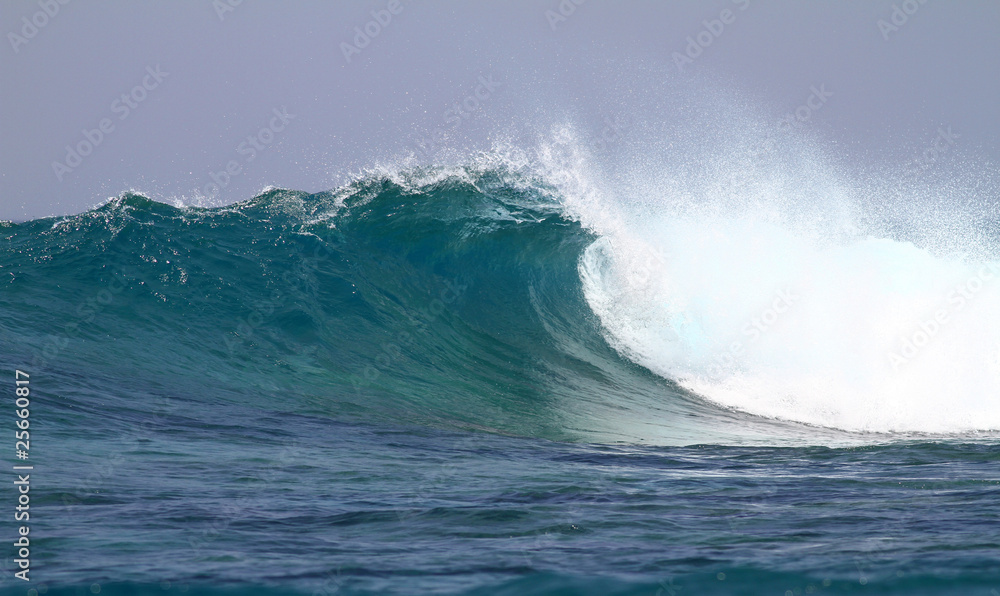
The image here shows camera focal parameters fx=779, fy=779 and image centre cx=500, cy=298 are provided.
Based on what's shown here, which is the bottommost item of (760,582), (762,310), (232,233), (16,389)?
(760,582)

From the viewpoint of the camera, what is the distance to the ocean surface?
384 centimetres

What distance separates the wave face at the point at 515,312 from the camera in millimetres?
9766

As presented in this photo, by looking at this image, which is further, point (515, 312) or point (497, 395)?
point (515, 312)

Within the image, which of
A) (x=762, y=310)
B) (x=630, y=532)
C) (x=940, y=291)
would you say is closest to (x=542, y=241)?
(x=762, y=310)

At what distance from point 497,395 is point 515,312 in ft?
11.3

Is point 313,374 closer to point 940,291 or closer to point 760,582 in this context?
point 760,582

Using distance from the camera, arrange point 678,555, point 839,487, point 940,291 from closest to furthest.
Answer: point 678,555 → point 839,487 → point 940,291

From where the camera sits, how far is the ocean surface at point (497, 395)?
151 inches

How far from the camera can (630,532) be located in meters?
4.34

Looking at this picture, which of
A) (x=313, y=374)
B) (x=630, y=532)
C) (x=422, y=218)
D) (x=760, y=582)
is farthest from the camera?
(x=422, y=218)

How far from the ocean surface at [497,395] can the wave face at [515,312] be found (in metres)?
0.06

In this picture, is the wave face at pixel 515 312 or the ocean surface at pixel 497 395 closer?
the ocean surface at pixel 497 395

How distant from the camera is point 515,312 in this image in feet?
44.5

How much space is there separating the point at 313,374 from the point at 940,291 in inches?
402
